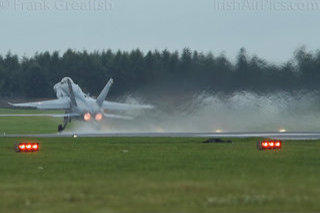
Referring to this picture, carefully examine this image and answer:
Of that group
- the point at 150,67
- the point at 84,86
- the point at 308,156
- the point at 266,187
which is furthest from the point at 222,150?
the point at 84,86

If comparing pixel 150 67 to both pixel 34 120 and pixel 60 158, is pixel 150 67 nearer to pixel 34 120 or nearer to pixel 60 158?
pixel 34 120

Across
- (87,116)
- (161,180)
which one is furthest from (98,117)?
(161,180)

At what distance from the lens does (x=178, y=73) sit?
78250 millimetres

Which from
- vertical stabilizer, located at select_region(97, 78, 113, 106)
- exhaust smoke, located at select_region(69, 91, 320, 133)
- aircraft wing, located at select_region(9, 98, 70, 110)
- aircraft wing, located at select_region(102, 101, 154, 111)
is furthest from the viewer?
aircraft wing, located at select_region(9, 98, 70, 110)

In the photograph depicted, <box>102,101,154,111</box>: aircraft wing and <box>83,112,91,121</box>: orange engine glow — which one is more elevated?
<box>102,101,154,111</box>: aircraft wing

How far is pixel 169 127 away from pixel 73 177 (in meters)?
48.9

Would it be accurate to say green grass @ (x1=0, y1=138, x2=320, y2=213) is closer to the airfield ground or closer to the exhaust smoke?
the airfield ground

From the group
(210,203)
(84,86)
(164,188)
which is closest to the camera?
(210,203)

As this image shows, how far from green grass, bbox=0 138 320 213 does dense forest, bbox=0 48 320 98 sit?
19547 millimetres

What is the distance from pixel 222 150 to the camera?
150 ft

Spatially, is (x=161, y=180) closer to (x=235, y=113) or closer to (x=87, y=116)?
(x=235, y=113)

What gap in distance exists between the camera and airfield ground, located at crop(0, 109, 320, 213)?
22.2 m

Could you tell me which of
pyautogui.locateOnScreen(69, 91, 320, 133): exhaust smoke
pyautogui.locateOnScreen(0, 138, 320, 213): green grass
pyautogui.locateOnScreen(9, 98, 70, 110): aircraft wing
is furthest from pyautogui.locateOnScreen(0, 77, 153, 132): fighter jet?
pyautogui.locateOnScreen(0, 138, 320, 213): green grass

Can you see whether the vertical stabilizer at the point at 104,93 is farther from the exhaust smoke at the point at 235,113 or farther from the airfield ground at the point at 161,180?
the airfield ground at the point at 161,180
